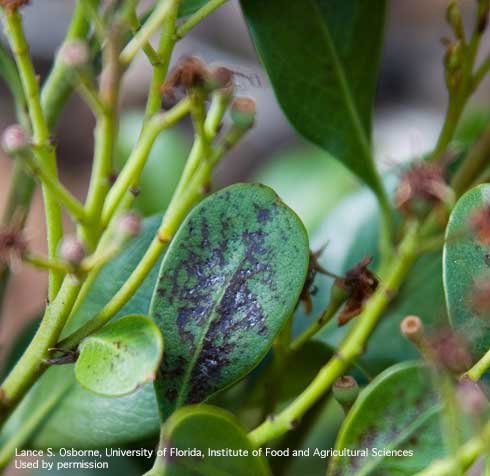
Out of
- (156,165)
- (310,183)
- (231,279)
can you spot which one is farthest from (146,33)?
(310,183)

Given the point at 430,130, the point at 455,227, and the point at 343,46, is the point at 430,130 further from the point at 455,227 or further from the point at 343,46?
the point at 455,227

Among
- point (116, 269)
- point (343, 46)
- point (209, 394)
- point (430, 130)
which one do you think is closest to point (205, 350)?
point (209, 394)

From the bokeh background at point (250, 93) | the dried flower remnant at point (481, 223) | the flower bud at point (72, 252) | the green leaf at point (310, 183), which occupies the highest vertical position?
the dried flower remnant at point (481, 223)

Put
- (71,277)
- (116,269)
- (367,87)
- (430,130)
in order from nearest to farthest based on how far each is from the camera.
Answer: (71,277)
(116,269)
(367,87)
(430,130)

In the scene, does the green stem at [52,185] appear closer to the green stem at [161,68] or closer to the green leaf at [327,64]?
the green stem at [161,68]

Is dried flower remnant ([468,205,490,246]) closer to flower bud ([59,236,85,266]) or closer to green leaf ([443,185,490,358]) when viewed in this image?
green leaf ([443,185,490,358])

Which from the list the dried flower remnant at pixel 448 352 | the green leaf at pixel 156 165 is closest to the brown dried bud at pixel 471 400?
the dried flower remnant at pixel 448 352
